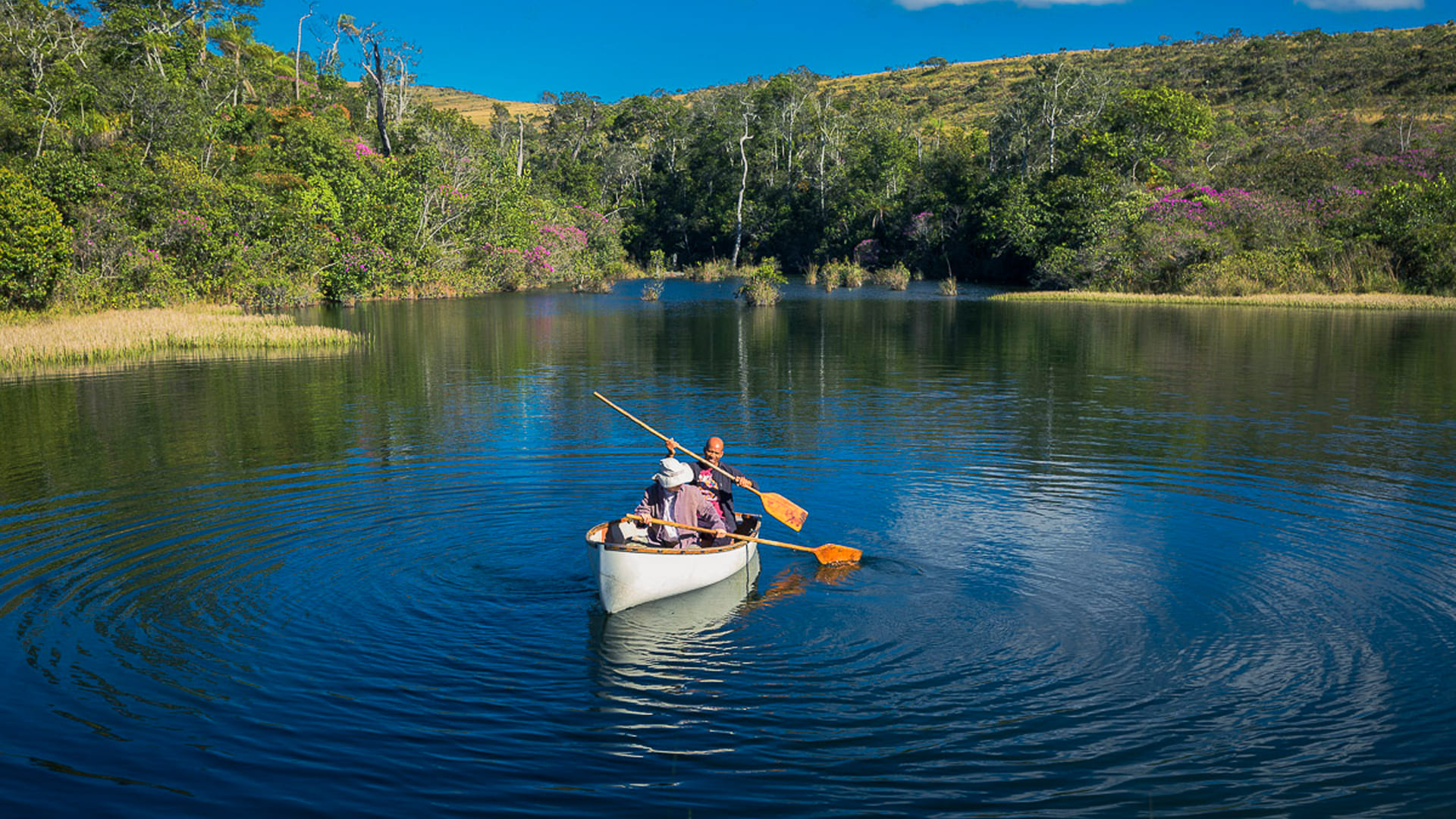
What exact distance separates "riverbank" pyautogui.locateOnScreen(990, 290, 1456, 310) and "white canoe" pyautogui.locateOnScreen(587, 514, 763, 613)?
54.2m

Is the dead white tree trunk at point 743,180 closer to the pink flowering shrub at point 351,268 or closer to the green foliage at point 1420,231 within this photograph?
the pink flowering shrub at point 351,268

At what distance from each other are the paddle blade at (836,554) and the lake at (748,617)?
0.88ft

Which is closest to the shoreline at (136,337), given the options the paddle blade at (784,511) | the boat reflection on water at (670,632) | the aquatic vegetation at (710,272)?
the paddle blade at (784,511)

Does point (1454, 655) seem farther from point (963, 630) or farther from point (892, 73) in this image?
point (892, 73)

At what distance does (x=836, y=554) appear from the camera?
13.5 meters

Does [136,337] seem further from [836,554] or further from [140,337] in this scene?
[836,554]

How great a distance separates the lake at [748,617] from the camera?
8.21 metres

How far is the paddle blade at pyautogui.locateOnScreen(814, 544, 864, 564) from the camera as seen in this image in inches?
531

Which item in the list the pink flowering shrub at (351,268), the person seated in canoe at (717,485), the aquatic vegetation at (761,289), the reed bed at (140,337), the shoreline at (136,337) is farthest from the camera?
the aquatic vegetation at (761,289)

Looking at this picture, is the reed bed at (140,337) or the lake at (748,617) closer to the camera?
the lake at (748,617)

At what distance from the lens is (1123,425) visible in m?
23.3

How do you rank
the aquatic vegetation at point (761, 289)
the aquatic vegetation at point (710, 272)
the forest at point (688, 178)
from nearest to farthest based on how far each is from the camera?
1. the forest at point (688, 178)
2. the aquatic vegetation at point (761, 289)
3. the aquatic vegetation at point (710, 272)

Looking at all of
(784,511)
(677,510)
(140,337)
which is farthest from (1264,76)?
(677,510)

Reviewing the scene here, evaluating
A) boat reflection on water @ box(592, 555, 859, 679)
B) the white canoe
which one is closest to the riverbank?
Result: boat reflection on water @ box(592, 555, 859, 679)
